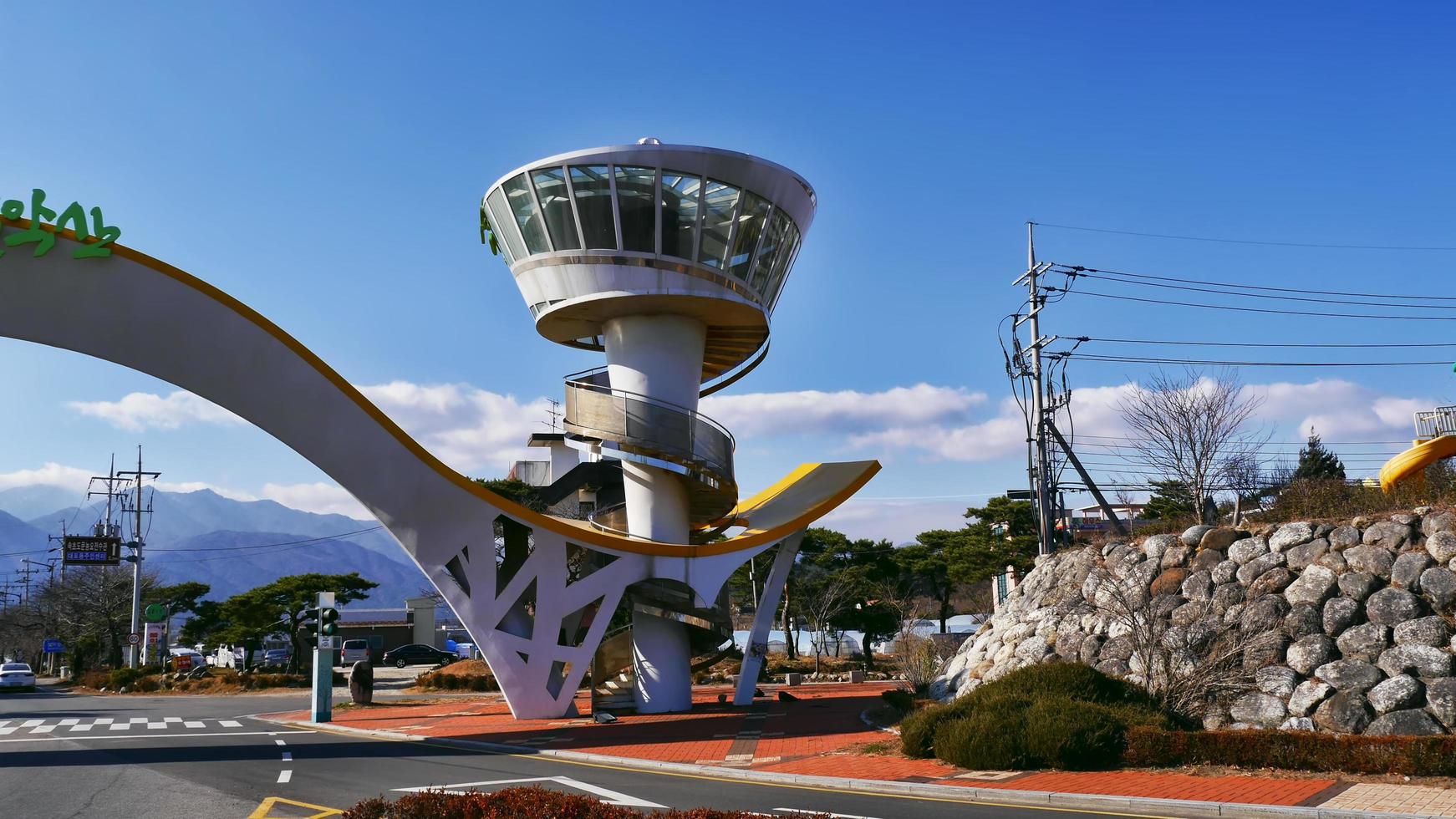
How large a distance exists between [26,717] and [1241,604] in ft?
114

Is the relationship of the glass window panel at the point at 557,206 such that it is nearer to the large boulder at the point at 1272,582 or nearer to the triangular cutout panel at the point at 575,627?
the triangular cutout panel at the point at 575,627

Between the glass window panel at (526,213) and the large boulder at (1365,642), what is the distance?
1976 cm

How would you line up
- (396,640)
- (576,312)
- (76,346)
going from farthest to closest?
(396,640) < (576,312) < (76,346)

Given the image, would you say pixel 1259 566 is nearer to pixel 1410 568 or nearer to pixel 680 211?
pixel 1410 568

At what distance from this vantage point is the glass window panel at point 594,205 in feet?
85.1

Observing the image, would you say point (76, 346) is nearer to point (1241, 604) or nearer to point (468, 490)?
point (468, 490)

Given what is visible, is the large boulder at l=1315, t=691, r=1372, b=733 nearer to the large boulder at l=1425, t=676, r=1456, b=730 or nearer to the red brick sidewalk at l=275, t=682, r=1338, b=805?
the large boulder at l=1425, t=676, r=1456, b=730

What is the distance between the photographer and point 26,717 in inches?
1287

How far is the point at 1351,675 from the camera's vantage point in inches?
732

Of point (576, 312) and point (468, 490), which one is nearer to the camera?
point (468, 490)

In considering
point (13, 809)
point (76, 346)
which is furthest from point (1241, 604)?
point (76, 346)

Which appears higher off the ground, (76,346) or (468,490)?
(76,346)

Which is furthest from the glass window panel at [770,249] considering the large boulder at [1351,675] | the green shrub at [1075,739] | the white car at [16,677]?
the white car at [16,677]

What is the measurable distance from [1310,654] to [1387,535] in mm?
3145
